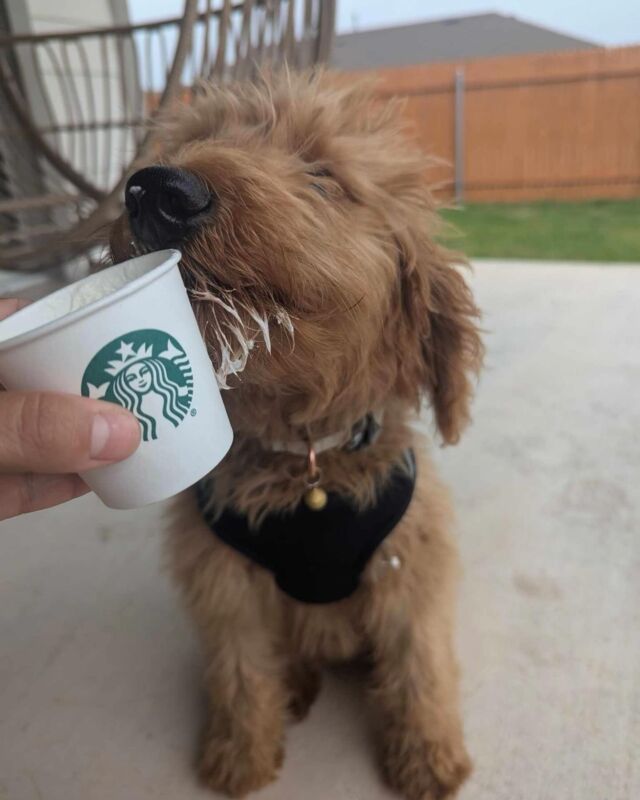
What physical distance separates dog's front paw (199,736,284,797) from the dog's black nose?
1.13m

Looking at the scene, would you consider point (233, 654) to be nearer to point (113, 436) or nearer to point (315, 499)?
point (315, 499)

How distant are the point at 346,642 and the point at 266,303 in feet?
3.04

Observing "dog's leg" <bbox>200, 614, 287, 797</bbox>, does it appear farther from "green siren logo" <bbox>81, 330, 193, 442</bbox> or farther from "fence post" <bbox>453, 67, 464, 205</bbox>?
"fence post" <bbox>453, 67, 464, 205</bbox>

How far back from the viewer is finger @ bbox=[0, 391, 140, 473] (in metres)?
0.79

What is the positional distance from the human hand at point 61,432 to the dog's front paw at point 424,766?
1.06 m

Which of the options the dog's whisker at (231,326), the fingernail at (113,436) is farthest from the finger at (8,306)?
the fingernail at (113,436)

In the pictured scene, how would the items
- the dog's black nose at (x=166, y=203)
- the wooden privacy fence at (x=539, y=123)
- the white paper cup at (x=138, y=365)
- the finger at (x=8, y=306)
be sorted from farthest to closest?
the wooden privacy fence at (x=539, y=123) → the finger at (x=8, y=306) → the dog's black nose at (x=166, y=203) → the white paper cup at (x=138, y=365)

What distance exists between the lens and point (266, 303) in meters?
1.10

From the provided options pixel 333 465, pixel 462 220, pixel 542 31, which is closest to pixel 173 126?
pixel 333 465

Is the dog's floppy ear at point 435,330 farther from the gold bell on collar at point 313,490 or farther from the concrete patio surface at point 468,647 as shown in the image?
the concrete patio surface at point 468,647

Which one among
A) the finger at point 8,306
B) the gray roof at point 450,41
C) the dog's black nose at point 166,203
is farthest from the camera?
the gray roof at point 450,41

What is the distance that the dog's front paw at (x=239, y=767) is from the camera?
1505mm

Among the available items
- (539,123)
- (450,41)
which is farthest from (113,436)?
(450,41)

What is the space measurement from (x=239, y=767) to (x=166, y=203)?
3.98ft
